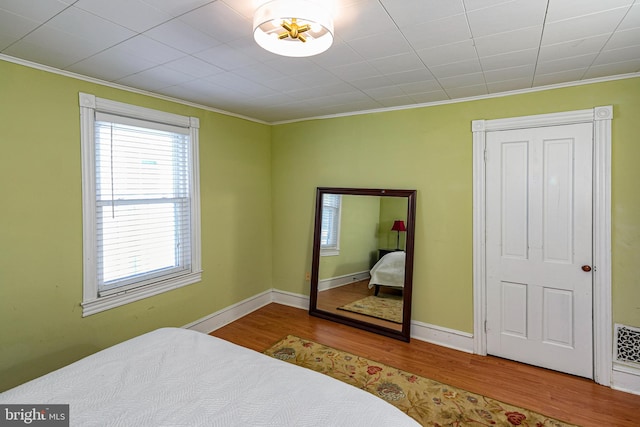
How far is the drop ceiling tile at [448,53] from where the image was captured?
1874 millimetres

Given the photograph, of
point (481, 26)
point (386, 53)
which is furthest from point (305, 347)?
point (481, 26)

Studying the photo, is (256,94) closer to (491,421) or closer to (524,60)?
(524,60)

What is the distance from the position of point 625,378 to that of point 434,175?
7.06 feet

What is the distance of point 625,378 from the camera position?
2.42 metres

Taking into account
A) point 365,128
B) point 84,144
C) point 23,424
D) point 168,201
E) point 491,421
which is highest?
point 365,128

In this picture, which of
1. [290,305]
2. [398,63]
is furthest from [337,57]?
[290,305]

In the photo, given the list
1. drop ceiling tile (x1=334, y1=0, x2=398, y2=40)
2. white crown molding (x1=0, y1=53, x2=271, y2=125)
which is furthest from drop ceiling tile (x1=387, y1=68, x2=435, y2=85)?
white crown molding (x1=0, y1=53, x2=271, y2=125)

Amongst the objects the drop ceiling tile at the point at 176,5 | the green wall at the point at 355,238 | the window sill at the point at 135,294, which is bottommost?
the window sill at the point at 135,294

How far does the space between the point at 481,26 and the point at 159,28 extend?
168 cm

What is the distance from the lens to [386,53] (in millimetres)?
1968

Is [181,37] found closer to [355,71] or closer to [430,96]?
[355,71]

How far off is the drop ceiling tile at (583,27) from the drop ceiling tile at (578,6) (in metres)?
0.05

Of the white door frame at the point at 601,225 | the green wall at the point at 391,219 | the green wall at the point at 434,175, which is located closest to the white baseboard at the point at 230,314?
the green wall at the point at 434,175

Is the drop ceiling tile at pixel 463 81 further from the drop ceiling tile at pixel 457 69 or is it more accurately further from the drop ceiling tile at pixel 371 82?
the drop ceiling tile at pixel 371 82
